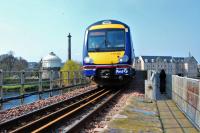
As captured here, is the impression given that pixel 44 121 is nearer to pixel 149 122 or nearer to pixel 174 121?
pixel 149 122

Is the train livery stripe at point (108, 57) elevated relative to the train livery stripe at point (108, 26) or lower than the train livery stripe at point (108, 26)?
lower

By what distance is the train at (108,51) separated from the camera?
20.2 m

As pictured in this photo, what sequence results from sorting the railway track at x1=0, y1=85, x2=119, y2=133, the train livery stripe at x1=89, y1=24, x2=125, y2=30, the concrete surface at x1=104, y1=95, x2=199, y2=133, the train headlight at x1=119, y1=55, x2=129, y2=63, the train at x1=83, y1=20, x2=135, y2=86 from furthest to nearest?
the train livery stripe at x1=89, y1=24, x2=125, y2=30
the train at x1=83, y1=20, x2=135, y2=86
the train headlight at x1=119, y1=55, x2=129, y2=63
the concrete surface at x1=104, y1=95, x2=199, y2=133
the railway track at x1=0, y1=85, x2=119, y2=133

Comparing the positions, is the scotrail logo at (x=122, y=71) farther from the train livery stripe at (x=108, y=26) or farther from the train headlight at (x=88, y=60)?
the train livery stripe at (x=108, y=26)

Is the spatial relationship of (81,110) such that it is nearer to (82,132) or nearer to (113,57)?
(82,132)

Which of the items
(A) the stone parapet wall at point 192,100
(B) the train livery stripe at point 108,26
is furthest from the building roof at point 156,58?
(A) the stone parapet wall at point 192,100

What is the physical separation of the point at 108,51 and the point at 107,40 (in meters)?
0.72

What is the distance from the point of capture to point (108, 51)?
20438mm

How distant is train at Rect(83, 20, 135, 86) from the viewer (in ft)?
66.2

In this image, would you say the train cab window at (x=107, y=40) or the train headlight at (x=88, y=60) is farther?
the train headlight at (x=88, y=60)

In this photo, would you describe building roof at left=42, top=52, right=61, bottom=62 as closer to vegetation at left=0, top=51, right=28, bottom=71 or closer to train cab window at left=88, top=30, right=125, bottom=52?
vegetation at left=0, top=51, right=28, bottom=71

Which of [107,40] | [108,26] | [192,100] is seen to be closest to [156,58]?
[108,26]

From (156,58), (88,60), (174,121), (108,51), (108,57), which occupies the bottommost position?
(174,121)

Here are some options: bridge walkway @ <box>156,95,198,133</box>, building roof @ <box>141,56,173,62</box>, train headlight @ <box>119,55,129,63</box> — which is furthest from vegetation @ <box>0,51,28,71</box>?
bridge walkway @ <box>156,95,198,133</box>
